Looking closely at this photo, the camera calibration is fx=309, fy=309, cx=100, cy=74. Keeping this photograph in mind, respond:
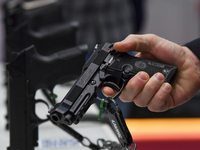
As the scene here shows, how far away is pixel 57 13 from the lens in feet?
5.60

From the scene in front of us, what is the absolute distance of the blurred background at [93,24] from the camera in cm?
139

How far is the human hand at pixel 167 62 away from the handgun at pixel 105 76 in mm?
36

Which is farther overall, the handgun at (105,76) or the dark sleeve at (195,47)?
the dark sleeve at (195,47)

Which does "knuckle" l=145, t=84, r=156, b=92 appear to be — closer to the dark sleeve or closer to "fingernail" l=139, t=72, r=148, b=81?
"fingernail" l=139, t=72, r=148, b=81

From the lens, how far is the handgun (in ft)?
2.34

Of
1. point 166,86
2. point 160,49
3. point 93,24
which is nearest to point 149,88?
point 166,86

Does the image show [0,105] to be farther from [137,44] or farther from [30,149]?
[137,44]

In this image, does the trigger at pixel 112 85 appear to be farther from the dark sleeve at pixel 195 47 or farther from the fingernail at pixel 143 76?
the dark sleeve at pixel 195 47

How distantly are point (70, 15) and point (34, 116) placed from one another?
160 centimetres

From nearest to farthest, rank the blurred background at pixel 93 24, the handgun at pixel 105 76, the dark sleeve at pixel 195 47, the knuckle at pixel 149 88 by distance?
the handgun at pixel 105 76
the knuckle at pixel 149 88
the dark sleeve at pixel 195 47
the blurred background at pixel 93 24

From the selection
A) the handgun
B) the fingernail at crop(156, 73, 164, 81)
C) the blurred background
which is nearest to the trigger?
the handgun

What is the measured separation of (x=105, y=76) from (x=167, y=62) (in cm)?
27

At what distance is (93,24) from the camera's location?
2.46 metres

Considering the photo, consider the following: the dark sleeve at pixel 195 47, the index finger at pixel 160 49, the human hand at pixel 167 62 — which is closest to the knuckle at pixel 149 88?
the human hand at pixel 167 62
